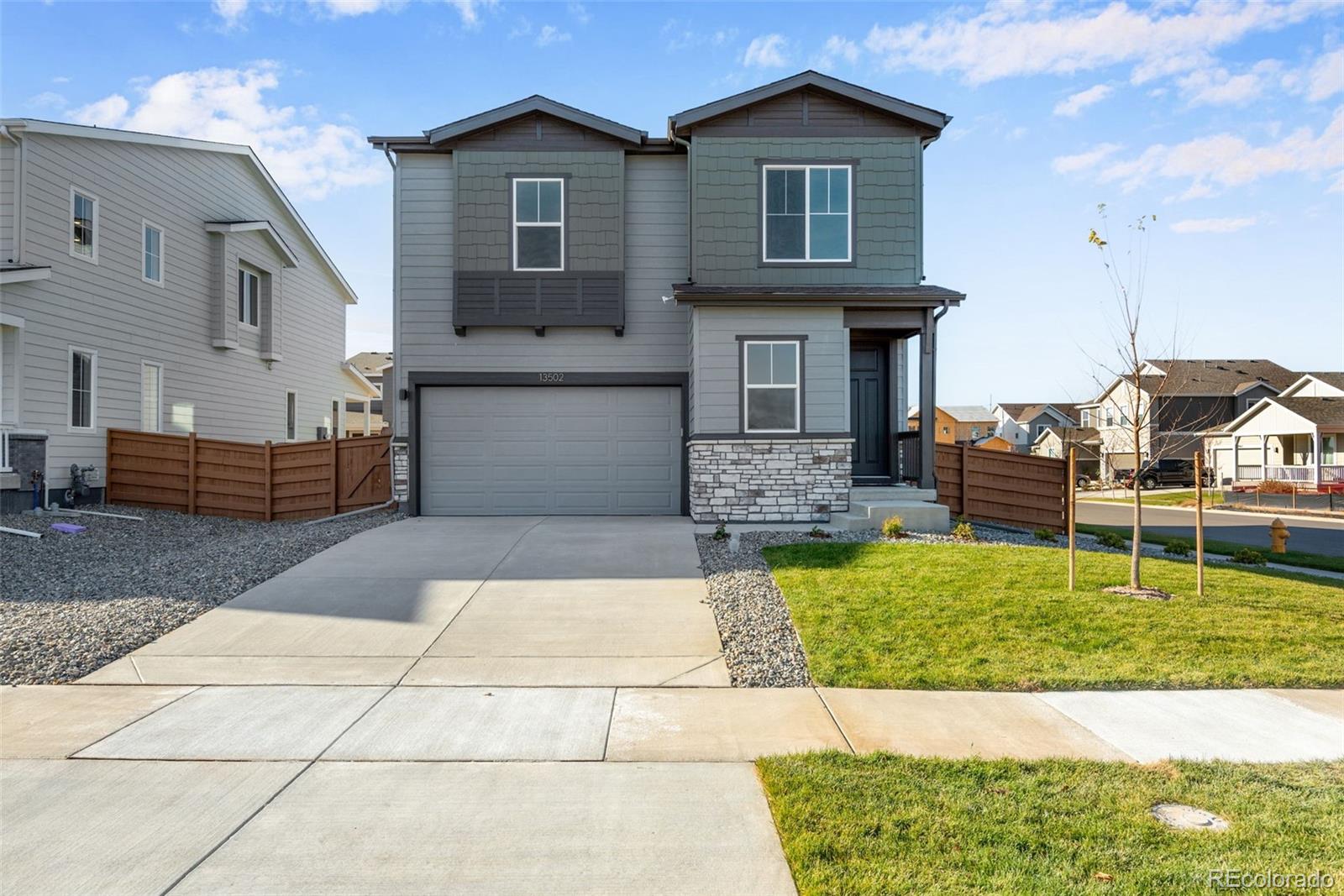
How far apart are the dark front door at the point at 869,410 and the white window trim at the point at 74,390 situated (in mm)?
13669

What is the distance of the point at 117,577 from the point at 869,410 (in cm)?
1162

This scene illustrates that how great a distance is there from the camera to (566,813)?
408 cm

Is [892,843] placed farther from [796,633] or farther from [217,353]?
[217,353]

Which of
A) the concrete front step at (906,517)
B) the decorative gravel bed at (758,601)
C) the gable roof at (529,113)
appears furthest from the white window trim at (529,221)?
the concrete front step at (906,517)

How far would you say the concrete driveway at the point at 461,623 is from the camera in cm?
661

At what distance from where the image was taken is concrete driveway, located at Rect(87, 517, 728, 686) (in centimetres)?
661

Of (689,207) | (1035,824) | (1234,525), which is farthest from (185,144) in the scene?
(1234,525)

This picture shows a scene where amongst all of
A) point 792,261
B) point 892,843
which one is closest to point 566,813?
point 892,843

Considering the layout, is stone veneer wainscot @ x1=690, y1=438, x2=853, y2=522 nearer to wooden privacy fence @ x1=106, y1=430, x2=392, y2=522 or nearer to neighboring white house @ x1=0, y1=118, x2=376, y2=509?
wooden privacy fence @ x1=106, y1=430, x2=392, y2=522

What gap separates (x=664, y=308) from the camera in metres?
15.2

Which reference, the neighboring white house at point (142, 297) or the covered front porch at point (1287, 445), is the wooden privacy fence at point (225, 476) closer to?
the neighboring white house at point (142, 297)

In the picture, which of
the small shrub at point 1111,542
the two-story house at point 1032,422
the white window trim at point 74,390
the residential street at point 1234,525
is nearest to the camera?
the small shrub at point 1111,542

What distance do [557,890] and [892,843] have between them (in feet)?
4.77

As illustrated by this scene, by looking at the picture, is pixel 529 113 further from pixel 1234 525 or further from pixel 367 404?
pixel 367 404
